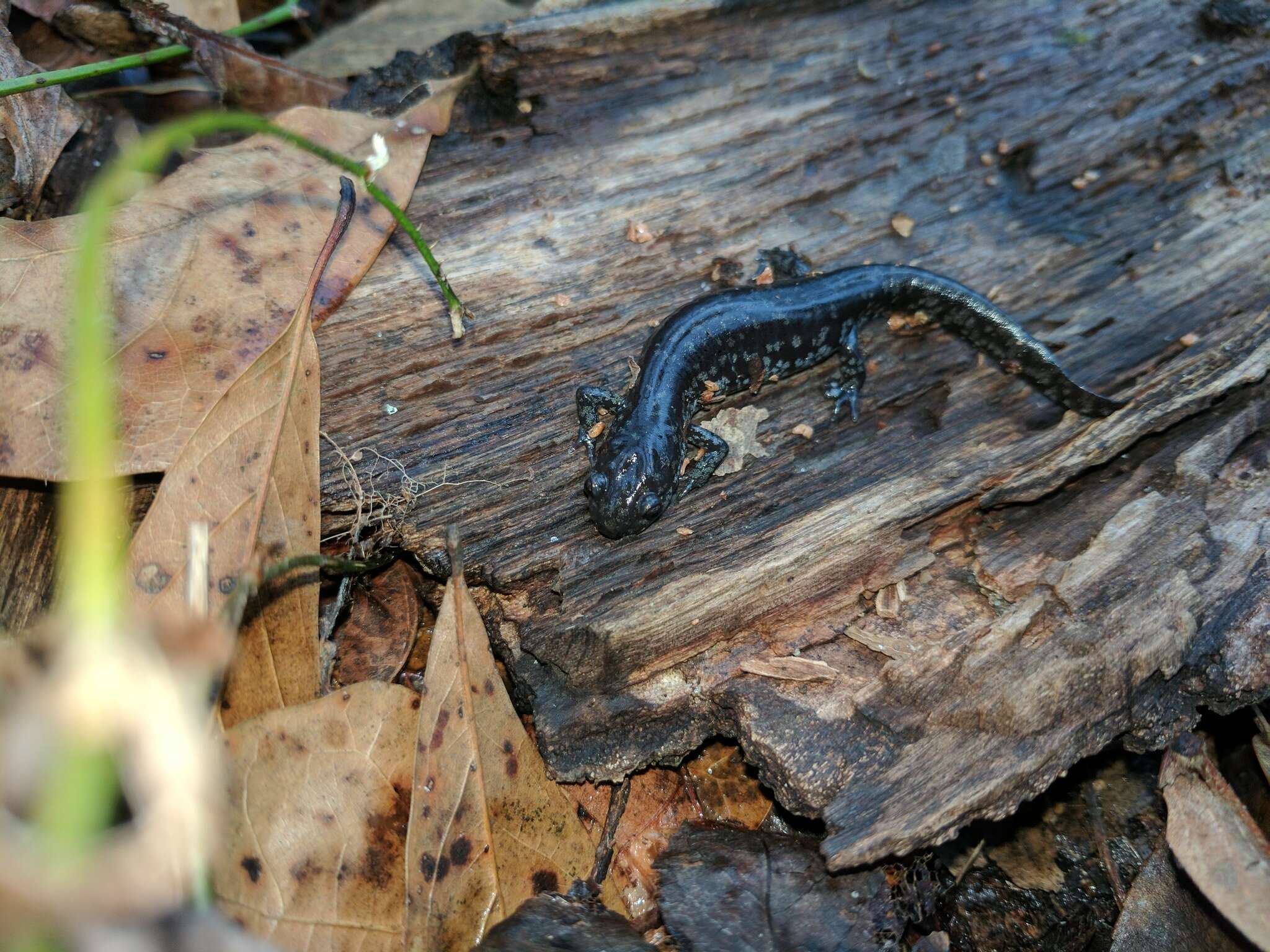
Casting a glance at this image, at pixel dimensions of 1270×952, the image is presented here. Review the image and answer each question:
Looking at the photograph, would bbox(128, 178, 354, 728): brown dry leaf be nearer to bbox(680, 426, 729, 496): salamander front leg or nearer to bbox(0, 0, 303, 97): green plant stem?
bbox(0, 0, 303, 97): green plant stem

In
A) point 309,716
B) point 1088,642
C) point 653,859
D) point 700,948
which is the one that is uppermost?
point 1088,642

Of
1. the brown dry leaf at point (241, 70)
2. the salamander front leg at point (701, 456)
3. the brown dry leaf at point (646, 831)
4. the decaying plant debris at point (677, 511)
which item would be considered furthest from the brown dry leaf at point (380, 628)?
the brown dry leaf at point (241, 70)

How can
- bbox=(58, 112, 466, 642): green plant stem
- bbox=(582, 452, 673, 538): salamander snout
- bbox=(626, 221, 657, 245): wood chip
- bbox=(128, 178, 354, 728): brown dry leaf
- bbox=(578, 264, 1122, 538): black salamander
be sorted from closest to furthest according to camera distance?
1. bbox=(58, 112, 466, 642): green plant stem
2. bbox=(128, 178, 354, 728): brown dry leaf
3. bbox=(582, 452, 673, 538): salamander snout
4. bbox=(578, 264, 1122, 538): black salamander
5. bbox=(626, 221, 657, 245): wood chip

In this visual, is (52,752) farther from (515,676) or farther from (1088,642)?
(1088,642)

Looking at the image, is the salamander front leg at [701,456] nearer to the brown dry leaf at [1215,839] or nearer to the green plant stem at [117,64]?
the brown dry leaf at [1215,839]

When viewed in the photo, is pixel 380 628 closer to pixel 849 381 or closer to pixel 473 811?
pixel 473 811

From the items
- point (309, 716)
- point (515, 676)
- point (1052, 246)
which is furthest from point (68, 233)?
point (1052, 246)

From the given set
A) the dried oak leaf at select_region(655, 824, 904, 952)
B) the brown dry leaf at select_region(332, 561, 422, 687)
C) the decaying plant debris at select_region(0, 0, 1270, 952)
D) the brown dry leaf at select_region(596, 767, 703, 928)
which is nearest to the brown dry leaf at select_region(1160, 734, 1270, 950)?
the decaying plant debris at select_region(0, 0, 1270, 952)
